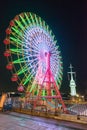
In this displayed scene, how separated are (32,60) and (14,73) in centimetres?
283

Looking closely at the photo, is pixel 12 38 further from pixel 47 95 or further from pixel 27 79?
pixel 47 95

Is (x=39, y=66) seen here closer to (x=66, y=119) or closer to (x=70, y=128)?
(x=66, y=119)

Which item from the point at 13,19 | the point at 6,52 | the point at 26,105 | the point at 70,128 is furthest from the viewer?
the point at 13,19

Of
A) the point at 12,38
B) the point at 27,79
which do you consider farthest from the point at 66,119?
the point at 12,38

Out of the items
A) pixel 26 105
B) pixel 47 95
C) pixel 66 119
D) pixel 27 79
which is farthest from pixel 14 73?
pixel 66 119

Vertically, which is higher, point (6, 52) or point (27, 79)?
point (6, 52)

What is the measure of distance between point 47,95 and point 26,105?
33.3ft

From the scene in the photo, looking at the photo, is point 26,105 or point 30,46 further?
point 30,46

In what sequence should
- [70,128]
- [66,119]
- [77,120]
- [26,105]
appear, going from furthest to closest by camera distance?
[26,105] < [66,119] < [77,120] < [70,128]

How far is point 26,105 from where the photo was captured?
17.2 meters

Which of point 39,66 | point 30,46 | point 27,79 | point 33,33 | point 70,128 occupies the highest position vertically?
point 33,33

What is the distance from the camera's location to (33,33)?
87.8ft

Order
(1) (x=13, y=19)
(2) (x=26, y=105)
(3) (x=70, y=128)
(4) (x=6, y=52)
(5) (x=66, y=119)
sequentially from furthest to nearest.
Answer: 1. (1) (x=13, y=19)
2. (4) (x=6, y=52)
3. (2) (x=26, y=105)
4. (5) (x=66, y=119)
5. (3) (x=70, y=128)

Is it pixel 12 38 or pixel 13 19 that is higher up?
pixel 13 19
